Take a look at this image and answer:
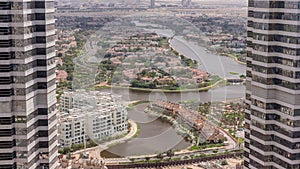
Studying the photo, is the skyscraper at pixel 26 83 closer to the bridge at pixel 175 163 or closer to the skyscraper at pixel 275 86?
the skyscraper at pixel 275 86

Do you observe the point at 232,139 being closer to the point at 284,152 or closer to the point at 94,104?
the point at 94,104

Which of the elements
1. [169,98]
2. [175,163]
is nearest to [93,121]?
[175,163]

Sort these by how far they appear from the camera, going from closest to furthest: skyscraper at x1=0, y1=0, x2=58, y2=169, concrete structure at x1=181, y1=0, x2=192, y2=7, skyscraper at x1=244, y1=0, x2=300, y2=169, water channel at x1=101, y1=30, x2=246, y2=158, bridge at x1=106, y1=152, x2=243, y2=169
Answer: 1. skyscraper at x1=0, y1=0, x2=58, y2=169
2. skyscraper at x1=244, y1=0, x2=300, y2=169
3. bridge at x1=106, y1=152, x2=243, y2=169
4. water channel at x1=101, y1=30, x2=246, y2=158
5. concrete structure at x1=181, y1=0, x2=192, y2=7

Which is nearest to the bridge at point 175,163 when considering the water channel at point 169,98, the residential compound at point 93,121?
the water channel at point 169,98

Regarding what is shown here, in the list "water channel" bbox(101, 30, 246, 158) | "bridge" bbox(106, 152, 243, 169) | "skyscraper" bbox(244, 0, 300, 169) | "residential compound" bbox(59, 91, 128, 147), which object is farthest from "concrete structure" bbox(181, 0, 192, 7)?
"skyscraper" bbox(244, 0, 300, 169)

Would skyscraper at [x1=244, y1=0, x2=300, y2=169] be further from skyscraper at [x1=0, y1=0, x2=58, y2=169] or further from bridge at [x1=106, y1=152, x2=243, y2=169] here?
bridge at [x1=106, y1=152, x2=243, y2=169]

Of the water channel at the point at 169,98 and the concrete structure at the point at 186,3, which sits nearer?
the water channel at the point at 169,98

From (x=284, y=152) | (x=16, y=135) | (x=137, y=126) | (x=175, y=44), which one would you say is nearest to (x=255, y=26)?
→ (x=284, y=152)
